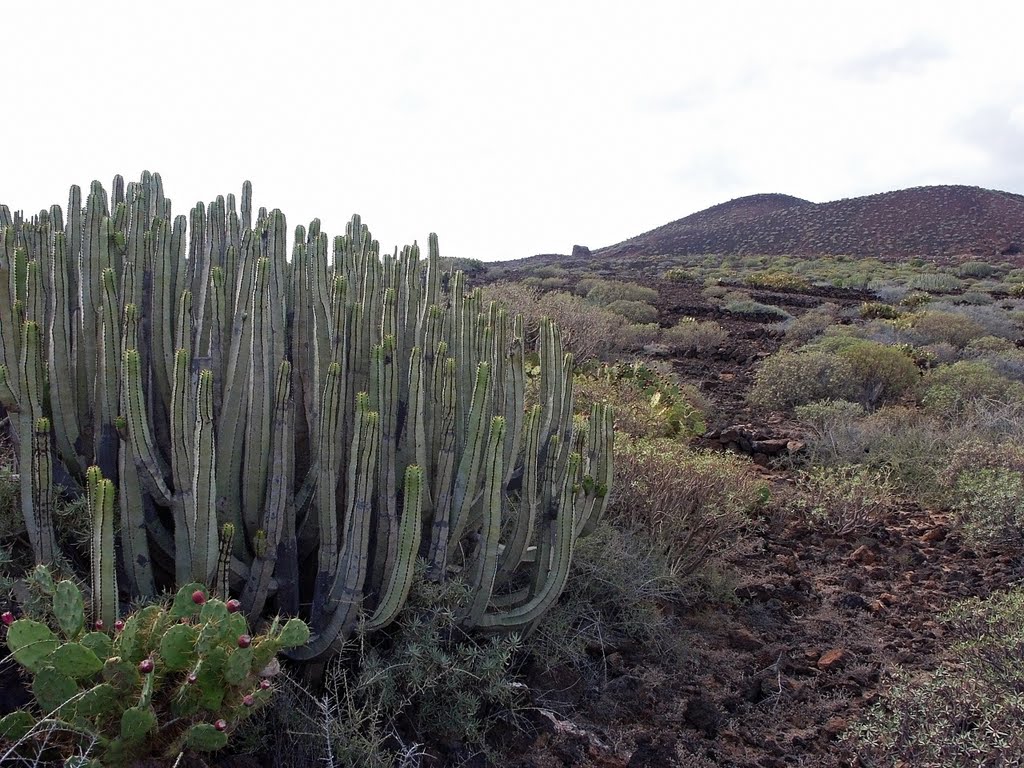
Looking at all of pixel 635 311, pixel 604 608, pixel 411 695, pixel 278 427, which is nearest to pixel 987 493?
pixel 604 608

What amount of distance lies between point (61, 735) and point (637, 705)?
78.6 inches

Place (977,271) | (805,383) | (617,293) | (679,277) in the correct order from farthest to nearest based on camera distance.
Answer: (977,271) → (679,277) → (617,293) → (805,383)

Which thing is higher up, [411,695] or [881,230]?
[881,230]

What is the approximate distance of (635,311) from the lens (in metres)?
15.5

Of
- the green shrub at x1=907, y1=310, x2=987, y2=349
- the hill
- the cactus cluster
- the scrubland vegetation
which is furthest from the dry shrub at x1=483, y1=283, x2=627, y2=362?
the hill

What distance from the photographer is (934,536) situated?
5.09 metres

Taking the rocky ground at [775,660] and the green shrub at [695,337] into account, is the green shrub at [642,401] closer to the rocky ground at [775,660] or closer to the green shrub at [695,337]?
the rocky ground at [775,660]

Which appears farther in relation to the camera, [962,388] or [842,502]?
[962,388]

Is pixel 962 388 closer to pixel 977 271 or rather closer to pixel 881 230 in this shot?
pixel 977 271

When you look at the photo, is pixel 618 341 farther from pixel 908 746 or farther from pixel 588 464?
pixel 908 746

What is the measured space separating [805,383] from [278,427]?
711cm

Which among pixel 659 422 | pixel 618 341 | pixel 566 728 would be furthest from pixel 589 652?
pixel 618 341

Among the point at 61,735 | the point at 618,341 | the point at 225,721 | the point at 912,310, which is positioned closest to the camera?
Answer: the point at 61,735

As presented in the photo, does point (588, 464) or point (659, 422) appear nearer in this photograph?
point (588, 464)
